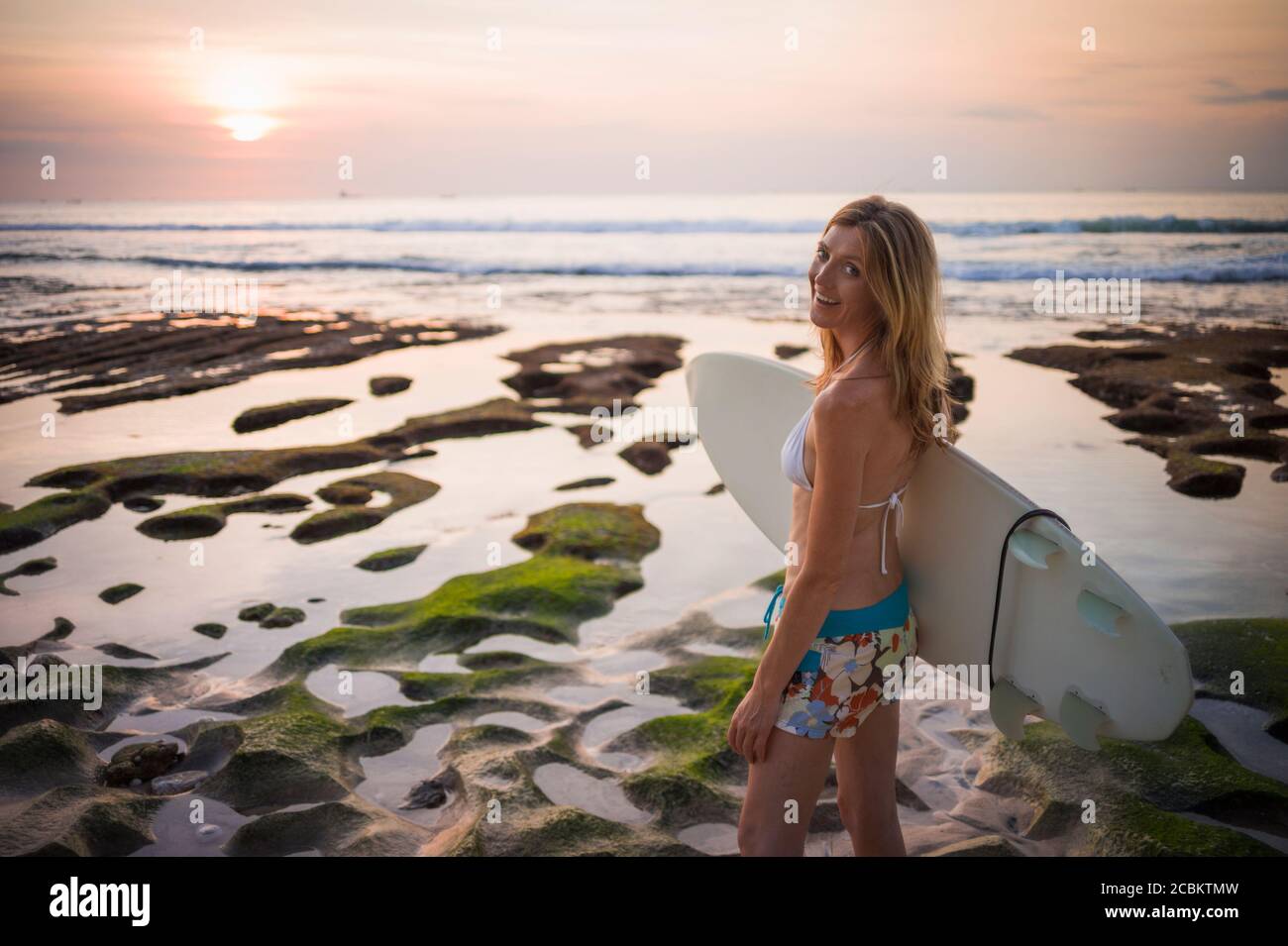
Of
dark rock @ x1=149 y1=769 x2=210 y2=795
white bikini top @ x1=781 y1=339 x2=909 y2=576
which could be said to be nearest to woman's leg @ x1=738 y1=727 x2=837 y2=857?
white bikini top @ x1=781 y1=339 x2=909 y2=576

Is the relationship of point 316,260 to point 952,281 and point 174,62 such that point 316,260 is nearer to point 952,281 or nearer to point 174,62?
point 174,62

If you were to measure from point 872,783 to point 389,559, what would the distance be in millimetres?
3878

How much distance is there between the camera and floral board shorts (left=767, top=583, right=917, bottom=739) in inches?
92.9

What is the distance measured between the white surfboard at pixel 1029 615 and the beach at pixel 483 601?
2.39 feet

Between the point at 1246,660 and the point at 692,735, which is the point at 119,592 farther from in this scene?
the point at 1246,660

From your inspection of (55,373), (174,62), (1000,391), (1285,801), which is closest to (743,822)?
(1285,801)

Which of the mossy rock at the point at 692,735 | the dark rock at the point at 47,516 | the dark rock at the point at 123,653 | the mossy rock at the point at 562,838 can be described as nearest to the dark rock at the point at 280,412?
the dark rock at the point at 47,516

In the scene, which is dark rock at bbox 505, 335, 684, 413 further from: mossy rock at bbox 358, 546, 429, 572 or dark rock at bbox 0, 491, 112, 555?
dark rock at bbox 0, 491, 112, 555

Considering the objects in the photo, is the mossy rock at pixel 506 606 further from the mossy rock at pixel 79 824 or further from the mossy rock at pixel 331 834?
the mossy rock at pixel 331 834

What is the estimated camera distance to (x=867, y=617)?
2455mm

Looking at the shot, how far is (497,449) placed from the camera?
8133 mm

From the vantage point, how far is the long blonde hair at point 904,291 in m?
2.25

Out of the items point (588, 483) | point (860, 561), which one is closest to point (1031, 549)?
point (860, 561)
